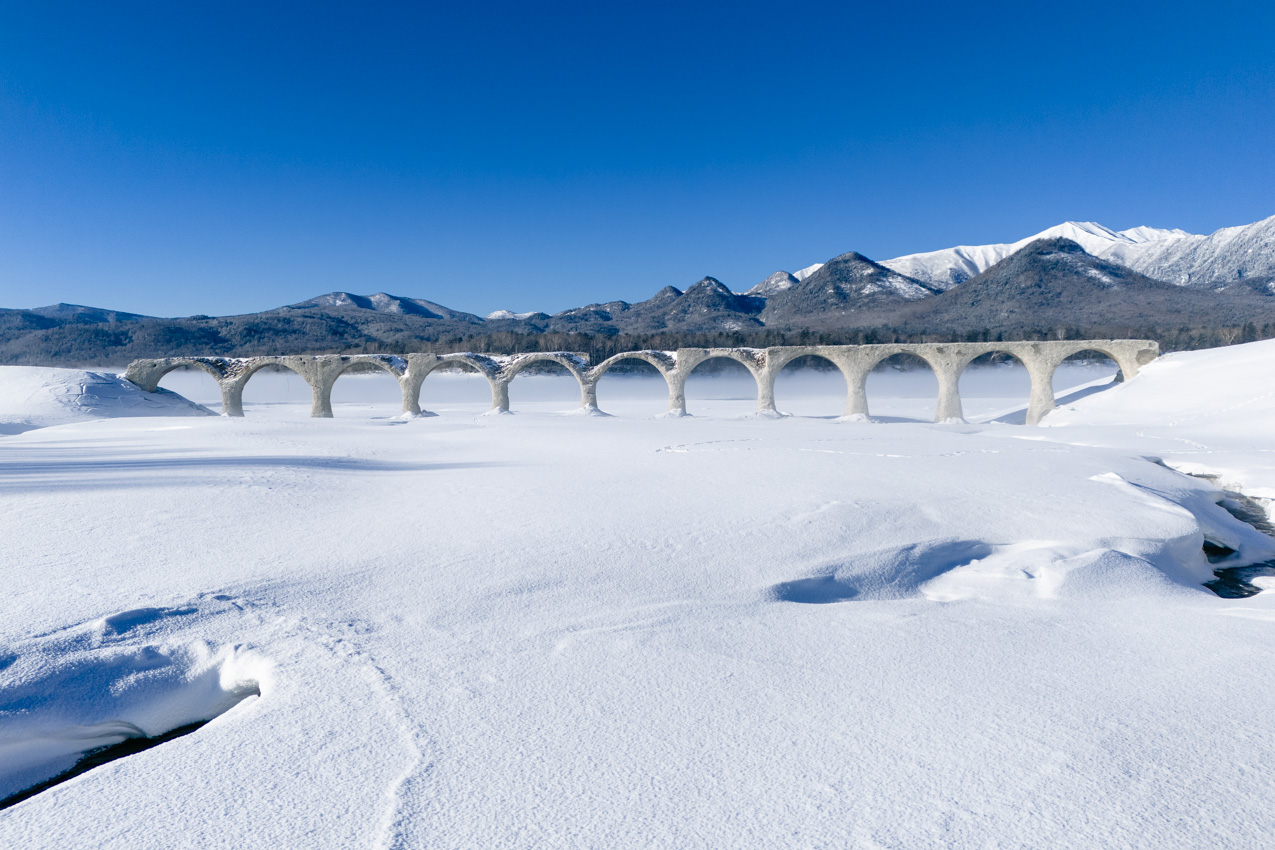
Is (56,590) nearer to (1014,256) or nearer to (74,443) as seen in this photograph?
(74,443)

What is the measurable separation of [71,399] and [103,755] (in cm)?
4137

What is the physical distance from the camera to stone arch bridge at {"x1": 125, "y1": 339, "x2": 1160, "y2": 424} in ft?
111

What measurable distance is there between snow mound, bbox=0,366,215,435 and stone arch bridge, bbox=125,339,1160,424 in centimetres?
282

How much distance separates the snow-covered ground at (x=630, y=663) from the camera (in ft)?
10.9

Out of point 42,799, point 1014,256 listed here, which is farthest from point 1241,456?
point 1014,256

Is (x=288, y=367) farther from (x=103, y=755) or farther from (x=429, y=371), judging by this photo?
(x=103, y=755)

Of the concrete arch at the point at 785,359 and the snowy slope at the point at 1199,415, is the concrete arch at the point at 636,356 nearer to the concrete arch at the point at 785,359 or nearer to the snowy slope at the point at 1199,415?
the concrete arch at the point at 785,359

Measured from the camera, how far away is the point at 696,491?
1119cm

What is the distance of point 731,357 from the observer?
40969mm

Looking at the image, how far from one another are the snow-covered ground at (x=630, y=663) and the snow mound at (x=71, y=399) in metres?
28.9

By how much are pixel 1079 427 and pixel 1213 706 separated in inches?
1002

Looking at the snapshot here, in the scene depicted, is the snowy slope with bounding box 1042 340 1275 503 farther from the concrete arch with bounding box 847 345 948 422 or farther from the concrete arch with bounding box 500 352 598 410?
the concrete arch with bounding box 500 352 598 410

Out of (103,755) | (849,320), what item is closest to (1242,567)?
(103,755)

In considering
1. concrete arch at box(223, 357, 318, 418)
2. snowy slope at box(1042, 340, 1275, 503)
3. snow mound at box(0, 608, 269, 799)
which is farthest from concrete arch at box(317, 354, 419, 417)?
snow mound at box(0, 608, 269, 799)
